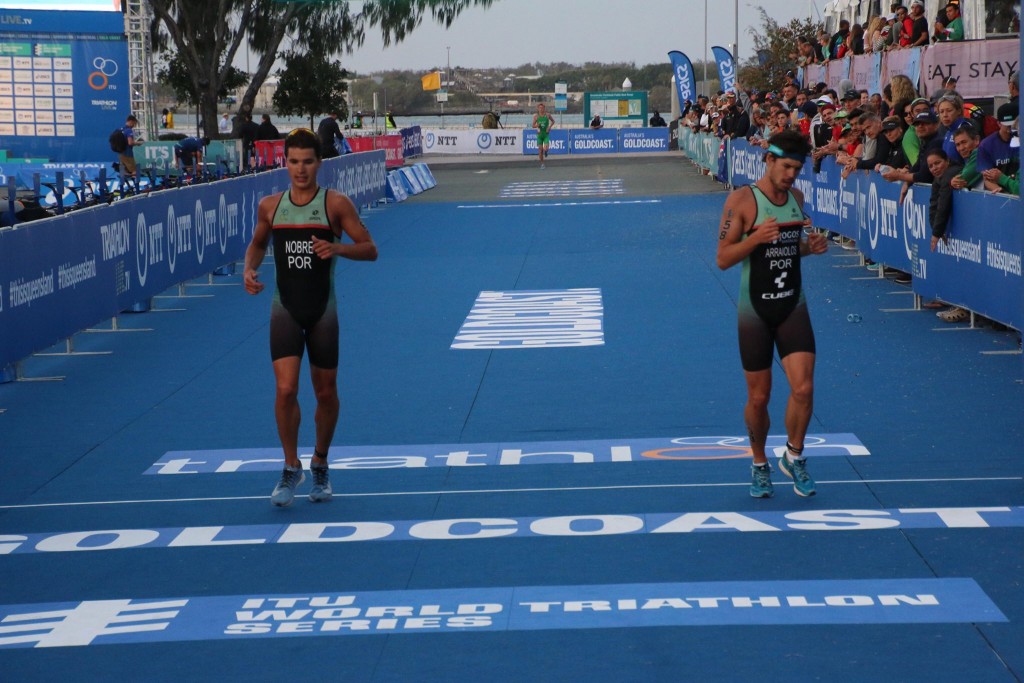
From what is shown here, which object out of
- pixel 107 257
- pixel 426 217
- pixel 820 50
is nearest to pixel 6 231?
pixel 107 257

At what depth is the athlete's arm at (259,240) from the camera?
7598 millimetres

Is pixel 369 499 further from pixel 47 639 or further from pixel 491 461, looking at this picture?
pixel 47 639

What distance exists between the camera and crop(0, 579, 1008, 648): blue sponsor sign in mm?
5625

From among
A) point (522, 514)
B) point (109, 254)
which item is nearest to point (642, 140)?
point (109, 254)

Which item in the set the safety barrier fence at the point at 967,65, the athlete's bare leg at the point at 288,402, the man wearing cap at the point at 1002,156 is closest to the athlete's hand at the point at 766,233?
the athlete's bare leg at the point at 288,402

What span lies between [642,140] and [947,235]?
49.1 metres

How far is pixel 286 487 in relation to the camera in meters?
7.66

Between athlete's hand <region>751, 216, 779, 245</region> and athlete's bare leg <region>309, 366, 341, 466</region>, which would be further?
athlete's bare leg <region>309, 366, 341, 466</region>

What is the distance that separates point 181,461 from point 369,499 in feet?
5.50

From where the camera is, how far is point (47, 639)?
5.65 metres

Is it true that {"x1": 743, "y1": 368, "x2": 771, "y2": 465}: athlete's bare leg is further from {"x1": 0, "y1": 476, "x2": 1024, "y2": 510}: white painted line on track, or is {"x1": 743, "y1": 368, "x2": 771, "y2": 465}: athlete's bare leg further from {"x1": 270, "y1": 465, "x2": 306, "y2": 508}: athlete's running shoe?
{"x1": 270, "y1": 465, "x2": 306, "y2": 508}: athlete's running shoe

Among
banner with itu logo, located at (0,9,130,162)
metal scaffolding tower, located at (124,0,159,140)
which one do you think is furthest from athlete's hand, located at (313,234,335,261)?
banner with itu logo, located at (0,9,130,162)

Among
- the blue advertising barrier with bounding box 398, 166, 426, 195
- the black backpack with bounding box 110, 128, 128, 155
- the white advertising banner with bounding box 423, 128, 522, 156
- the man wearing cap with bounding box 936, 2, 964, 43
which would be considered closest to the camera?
the man wearing cap with bounding box 936, 2, 964, 43

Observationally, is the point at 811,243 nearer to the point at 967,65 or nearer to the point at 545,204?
the point at 967,65
